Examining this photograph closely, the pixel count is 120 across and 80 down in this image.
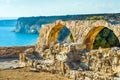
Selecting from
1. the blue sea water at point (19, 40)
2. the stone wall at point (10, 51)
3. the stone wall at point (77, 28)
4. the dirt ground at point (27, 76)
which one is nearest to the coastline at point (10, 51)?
the stone wall at point (10, 51)

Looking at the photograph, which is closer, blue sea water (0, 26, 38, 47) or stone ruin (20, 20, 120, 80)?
stone ruin (20, 20, 120, 80)

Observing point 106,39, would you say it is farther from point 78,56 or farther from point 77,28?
point 78,56

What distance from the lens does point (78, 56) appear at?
50.8 feet

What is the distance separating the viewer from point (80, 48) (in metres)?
15.7

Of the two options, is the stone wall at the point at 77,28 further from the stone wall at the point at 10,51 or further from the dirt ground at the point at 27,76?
the dirt ground at the point at 27,76

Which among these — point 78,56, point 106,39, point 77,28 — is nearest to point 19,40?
point 106,39

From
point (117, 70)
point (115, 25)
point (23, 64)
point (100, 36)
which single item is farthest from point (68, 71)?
point (100, 36)

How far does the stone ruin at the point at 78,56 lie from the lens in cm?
1340

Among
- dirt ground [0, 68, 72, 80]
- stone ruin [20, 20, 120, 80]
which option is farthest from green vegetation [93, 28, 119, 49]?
dirt ground [0, 68, 72, 80]

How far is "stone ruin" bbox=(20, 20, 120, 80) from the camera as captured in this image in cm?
1340

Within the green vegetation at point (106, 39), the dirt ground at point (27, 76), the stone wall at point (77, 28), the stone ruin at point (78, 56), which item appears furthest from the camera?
the green vegetation at point (106, 39)

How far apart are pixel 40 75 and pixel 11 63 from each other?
17.9 ft

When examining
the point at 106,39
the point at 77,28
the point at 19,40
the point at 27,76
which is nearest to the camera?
the point at 27,76

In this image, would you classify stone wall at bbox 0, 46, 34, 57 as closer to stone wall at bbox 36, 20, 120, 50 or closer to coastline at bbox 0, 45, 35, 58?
coastline at bbox 0, 45, 35, 58
